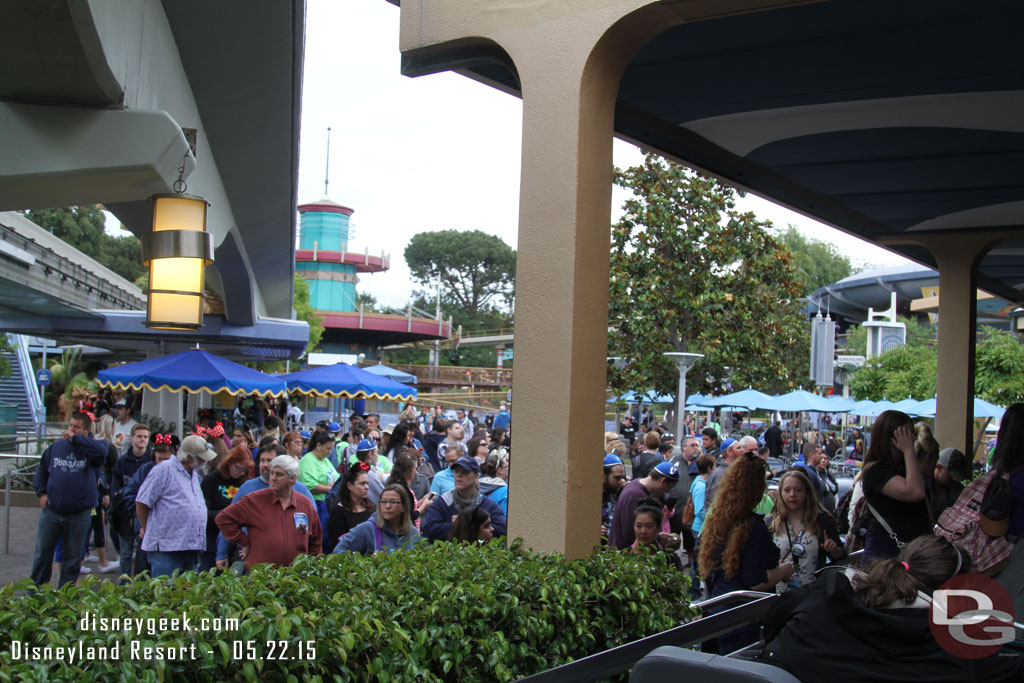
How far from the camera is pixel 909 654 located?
2992 millimetres

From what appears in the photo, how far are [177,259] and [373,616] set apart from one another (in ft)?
9.50

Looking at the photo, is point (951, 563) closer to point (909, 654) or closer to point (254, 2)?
point (909, 654)

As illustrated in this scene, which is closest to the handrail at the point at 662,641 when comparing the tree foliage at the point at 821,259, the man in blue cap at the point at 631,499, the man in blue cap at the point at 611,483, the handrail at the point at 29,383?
the man in blue cap at the point at 631,499

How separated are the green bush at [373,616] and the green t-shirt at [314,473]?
17.9 feet

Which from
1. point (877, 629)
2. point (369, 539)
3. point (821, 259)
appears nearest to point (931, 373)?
point (369, 539)

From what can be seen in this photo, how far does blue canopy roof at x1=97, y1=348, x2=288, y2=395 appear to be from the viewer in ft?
47.6

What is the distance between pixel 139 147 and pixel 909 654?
436 centimetres

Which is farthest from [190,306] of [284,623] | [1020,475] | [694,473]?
[694,473]

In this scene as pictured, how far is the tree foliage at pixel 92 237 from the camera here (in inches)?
2256

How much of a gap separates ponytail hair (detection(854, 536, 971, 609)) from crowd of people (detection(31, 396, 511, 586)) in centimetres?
219

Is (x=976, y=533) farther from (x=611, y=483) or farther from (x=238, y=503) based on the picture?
(x=238, y=503)

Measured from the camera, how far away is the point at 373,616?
10.6 feet

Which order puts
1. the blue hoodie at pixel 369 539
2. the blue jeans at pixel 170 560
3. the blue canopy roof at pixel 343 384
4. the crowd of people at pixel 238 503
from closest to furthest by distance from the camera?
the blue hoodie at pixel 369 539 → the crowd of people at pixel 238 503 → the blue jeans at pixel 170 560 → the blue canopy roof at pixel 343 384

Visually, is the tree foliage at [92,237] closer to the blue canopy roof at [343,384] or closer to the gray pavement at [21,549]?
the blue canopy roof at [343,384]
